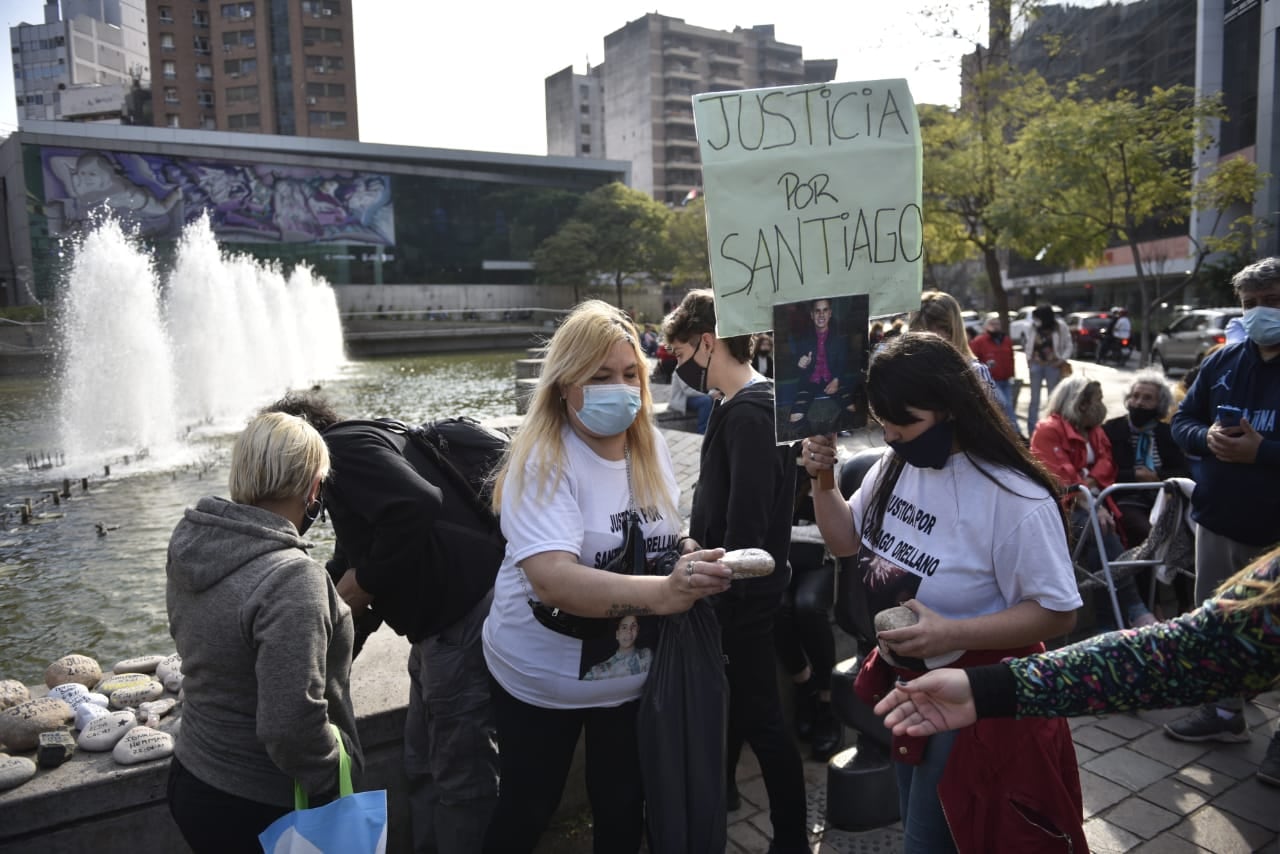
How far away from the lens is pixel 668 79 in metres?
85.4

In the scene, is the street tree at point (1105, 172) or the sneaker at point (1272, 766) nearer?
the sneaker at point (1272, 766)

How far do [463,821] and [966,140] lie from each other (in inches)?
735

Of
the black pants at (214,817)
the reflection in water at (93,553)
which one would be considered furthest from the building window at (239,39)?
the black pants at (214,817)

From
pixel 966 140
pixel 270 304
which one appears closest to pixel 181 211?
pixel 270 304

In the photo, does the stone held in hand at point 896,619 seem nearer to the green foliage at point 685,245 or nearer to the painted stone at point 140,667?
the painted stone at point 140,667

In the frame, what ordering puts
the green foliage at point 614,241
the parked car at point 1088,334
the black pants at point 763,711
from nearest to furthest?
the black pants at point 763,711 → the parked car at point 1088,334 → the green foliage at point 614,241

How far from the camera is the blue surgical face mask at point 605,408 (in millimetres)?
2252

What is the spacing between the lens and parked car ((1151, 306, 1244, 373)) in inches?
792

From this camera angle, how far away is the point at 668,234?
200 feet

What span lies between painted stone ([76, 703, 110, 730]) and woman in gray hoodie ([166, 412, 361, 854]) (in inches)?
36.6

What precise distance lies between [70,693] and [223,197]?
6265 cm

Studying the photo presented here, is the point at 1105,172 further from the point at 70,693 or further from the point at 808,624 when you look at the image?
the point at 70,693

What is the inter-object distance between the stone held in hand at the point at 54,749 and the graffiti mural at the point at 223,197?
58.2m

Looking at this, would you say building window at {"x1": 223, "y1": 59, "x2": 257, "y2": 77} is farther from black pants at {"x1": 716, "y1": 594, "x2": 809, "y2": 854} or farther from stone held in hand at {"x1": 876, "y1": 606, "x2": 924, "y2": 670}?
stone held in hand at {"x1": 876, "y1": 606, "x2": 924, "y2": 670}
